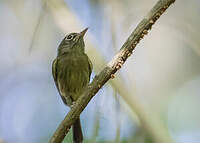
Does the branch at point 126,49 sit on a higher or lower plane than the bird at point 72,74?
lower

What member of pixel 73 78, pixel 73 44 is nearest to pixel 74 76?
pixel 73 78

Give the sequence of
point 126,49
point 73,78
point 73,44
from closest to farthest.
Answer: point 126,49, point 73,78, point 73,44

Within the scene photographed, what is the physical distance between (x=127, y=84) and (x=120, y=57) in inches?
32.1

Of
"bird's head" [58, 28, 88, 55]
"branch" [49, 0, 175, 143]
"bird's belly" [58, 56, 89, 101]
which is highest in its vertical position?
"bird's head" [58, 28, 88, 55]

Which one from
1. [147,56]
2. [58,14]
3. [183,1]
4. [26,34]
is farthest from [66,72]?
[183,1]

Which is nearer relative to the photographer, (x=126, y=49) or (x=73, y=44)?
(x=126, y=49)

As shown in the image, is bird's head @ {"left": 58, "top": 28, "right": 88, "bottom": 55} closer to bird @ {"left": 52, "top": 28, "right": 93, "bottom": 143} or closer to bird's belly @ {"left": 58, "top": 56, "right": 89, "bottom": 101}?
bird @ {"left": 52, "top": 28, "right": 93, "bottom": 143}

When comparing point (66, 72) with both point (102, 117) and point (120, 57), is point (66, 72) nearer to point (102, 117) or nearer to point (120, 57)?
point (102, 117)

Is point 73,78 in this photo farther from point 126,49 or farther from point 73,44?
point 126,49

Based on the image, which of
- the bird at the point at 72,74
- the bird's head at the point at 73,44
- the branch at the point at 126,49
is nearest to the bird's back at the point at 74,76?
the bird at the point at 72,74

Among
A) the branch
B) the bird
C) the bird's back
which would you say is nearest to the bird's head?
the bird

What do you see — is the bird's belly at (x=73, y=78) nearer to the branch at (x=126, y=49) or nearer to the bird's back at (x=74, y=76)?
the bird's back at (x=74, y=76)

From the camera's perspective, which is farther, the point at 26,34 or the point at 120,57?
the point at 26,34

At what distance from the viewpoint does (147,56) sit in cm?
486
